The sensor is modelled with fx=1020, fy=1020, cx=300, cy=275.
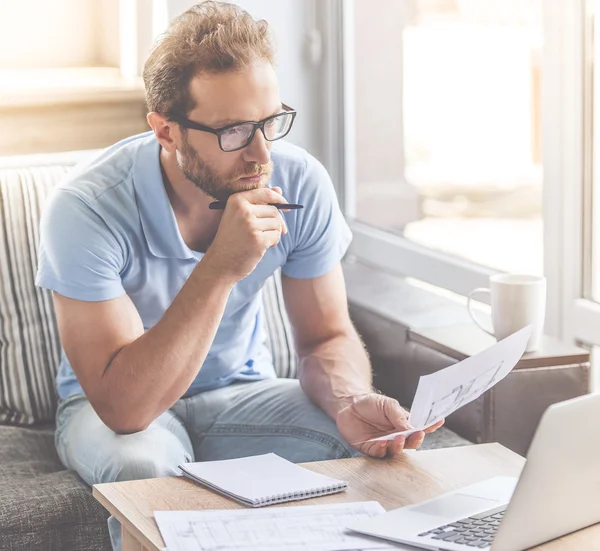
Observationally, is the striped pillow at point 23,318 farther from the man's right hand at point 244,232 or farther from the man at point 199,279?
the man's right hand at point 244,232

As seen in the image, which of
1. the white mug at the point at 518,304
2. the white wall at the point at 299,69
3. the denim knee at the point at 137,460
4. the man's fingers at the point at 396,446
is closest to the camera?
the man's fingers at the point at 396,446

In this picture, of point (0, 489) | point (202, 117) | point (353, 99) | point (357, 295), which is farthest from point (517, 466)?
point (353, 99)

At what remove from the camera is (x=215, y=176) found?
5.53 ft

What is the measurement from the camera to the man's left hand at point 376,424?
1.45 metres

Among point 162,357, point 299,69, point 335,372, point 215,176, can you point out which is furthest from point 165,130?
point 299,69

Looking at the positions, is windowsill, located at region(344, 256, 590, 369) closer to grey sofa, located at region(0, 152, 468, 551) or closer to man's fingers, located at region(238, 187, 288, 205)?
grey sofa, located at region(0, 152, 468, 551)

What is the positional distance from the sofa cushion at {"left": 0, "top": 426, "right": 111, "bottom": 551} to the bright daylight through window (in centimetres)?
111

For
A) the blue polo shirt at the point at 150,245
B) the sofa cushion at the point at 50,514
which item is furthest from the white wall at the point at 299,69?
the sofa cushion at the point at 50,514

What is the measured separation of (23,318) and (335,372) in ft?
2.36

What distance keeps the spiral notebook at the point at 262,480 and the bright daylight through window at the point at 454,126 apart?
1056 millimetres

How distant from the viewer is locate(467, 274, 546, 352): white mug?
1.86m

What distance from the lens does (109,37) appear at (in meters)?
2.64

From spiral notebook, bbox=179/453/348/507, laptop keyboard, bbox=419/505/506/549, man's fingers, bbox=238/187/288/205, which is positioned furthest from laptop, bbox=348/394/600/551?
man's fingers, bbox=238/187/288/205

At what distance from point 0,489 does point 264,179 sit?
689 mm
